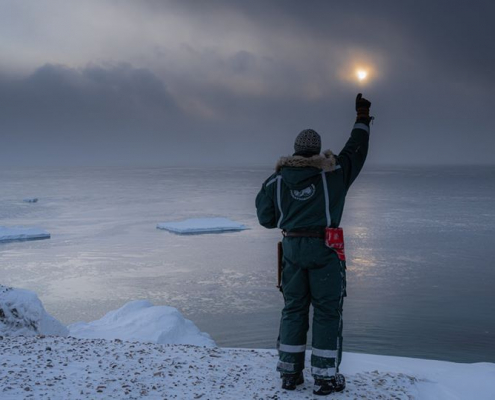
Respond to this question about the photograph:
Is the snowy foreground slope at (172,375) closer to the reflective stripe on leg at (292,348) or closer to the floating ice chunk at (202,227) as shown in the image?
the reflective stripe on leg at (292,348)

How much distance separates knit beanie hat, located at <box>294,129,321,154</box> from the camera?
4.57 metres

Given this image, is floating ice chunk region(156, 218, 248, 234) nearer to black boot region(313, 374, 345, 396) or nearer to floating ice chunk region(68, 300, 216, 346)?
floating ice chunk region(68, 300, 216, 346)

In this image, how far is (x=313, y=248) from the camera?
4.43 metres

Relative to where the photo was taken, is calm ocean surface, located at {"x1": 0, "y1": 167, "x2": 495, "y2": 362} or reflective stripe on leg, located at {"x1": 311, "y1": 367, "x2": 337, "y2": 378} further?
calm ocean surface, located at {"x1": 0, "y1": 167, "x2": 495, "y2": 362}

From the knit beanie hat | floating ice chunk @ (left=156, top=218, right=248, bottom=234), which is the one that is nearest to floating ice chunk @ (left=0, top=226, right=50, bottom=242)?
floating ice chunk @ (left=156, top=218, right=248, bottom=234)

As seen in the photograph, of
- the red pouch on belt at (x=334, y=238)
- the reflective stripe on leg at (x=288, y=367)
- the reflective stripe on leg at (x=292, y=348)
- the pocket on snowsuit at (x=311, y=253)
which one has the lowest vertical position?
the reflective stripe on leg at (x=288, y=367)

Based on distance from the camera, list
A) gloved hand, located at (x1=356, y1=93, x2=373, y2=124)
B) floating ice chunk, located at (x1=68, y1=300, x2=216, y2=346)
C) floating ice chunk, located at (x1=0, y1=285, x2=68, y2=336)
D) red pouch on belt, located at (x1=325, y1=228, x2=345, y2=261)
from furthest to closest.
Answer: floating ice chunk, located at (x1=68, y1=300, x2=216, y2=346), floating ice chunk, located at (x1=0, y1=285, x2=68, y2=336), gloved hand, located at (x1=356, y1=93, x2=373, y2=124), red pouch on belt, located at (x1=325, y1=228, x2=345, y2=261)

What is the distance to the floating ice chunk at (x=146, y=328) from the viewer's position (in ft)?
30.4

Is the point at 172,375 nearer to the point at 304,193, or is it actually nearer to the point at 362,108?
the point at 304,193

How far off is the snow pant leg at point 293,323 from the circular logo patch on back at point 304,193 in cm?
52

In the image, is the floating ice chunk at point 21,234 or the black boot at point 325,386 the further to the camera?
the floating ice chunk at point 21,234

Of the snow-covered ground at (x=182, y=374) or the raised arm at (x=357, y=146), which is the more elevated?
the raised arm at (x=357, y=146)

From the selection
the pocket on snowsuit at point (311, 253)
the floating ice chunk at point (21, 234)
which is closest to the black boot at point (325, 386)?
the pocket on snowsuit at point (311, 253)

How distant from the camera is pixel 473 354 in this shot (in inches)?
461
